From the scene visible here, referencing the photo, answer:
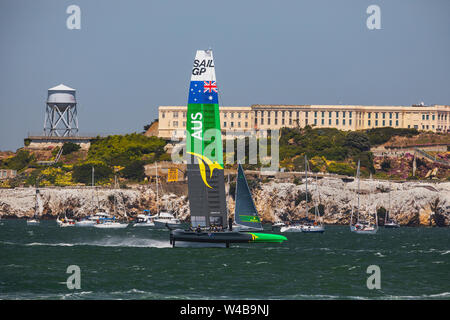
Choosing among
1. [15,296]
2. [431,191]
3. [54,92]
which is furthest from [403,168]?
[15,296]

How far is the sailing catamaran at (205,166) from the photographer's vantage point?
50031 millimetres

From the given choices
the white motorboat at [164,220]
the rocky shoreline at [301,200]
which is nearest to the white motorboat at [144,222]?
Answer: the white motorboat at [164,220]

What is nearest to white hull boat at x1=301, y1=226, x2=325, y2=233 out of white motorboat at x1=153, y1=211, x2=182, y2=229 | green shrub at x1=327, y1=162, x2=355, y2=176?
white motorboat at x1=153, y1=211, x2=182, y2=229

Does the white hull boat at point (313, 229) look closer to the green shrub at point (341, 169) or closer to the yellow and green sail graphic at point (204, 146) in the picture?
the green shrub at point (341, 169)

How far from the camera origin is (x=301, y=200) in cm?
11731

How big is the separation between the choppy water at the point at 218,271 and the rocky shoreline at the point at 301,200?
178ft

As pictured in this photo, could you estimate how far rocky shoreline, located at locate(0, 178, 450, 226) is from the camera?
118 meters

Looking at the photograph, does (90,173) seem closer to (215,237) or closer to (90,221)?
(90,221)
